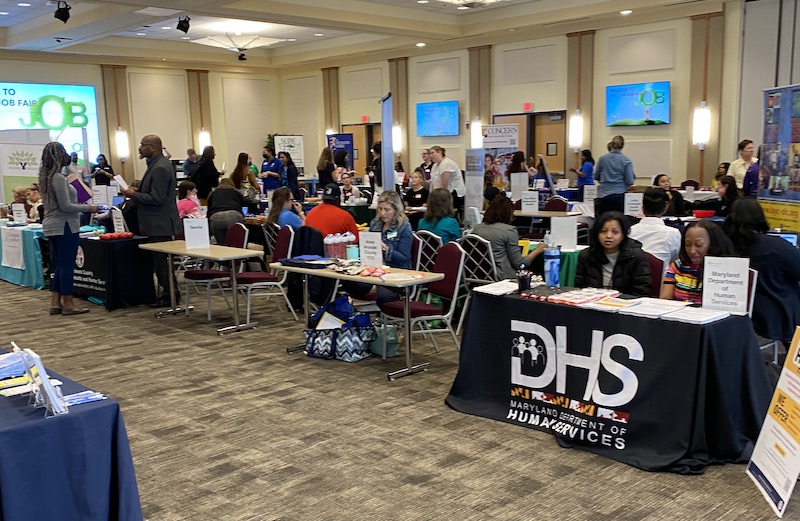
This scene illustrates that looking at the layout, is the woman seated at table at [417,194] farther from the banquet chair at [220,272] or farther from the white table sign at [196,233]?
the white table sign at [196,233]

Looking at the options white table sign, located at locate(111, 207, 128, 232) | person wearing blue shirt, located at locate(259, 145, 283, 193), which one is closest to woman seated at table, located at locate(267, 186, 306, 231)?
white table sign, located at locate(111, 207, 128, 232)

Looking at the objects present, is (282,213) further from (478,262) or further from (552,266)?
(552,266)

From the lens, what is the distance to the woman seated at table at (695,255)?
387 centimetres

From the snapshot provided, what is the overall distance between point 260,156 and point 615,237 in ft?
49.9

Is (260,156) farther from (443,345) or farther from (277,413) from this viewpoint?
(277,413)

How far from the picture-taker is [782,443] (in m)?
2.86

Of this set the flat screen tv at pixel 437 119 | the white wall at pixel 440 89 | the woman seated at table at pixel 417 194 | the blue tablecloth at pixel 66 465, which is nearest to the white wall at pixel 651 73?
the white wall at pixel 440 89

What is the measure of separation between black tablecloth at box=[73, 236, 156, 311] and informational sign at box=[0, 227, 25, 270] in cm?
185

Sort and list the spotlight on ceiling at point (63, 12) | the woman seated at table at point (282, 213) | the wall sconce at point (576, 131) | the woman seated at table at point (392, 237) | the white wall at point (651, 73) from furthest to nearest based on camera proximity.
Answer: the wall sconce at point (576, 131) → the white wall at point (651, 73) → the spotlight on ceiling at point (63, 12) → the woman seated at table at point (282, 213) → the woman seated at table at point (392, 237)

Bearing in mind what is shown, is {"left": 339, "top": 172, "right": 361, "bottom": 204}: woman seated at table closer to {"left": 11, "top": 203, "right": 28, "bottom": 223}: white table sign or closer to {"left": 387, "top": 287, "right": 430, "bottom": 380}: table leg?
{"left": 11, "top": 203, "right": 28, "bottom": 223}: white table sign

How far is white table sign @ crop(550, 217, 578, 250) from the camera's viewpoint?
587 centimetres

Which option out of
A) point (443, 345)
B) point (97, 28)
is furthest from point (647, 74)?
point (97, 28)

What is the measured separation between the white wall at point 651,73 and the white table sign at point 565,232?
651 cm

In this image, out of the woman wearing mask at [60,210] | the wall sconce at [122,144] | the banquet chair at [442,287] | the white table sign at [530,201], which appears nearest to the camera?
the banquet chair at [442,287]
